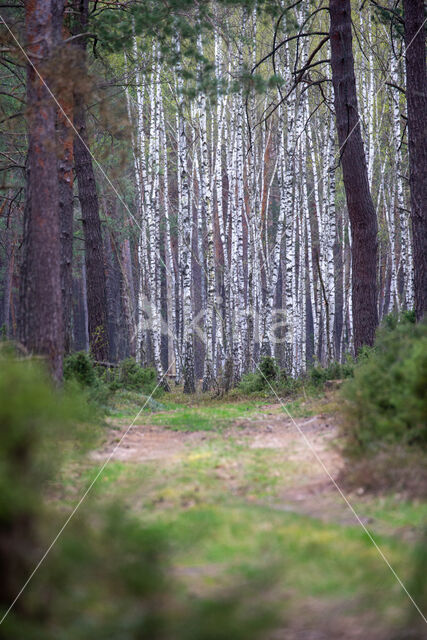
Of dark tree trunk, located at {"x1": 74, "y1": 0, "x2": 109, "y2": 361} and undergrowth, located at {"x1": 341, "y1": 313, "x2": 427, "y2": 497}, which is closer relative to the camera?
undergrowth, located at {"x1": 341, "y1": 313, "x2": 427, "y2": 497}

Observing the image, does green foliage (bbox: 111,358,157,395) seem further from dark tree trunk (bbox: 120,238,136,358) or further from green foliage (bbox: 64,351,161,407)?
dark tree trunk (bbox: 120,238,136,358)

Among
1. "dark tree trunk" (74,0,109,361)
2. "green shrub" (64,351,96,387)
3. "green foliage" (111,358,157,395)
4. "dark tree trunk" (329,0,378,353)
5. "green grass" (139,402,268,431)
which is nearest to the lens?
"green grass" (139,402,268,431)

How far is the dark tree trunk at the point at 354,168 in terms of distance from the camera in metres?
12.0

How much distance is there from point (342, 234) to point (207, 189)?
15180mm

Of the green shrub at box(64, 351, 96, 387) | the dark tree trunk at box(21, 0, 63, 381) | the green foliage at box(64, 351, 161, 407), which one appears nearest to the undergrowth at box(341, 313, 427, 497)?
the green foliage at box(64, 351, 161, 407)

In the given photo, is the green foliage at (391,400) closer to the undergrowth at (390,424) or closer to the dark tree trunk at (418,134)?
the undergrowth at (390,424)

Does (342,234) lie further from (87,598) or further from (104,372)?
(87,598)

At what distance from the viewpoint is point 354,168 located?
1210 centimetres

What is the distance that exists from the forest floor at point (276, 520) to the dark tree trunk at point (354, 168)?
5161mm

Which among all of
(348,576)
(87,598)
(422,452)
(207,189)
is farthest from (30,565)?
(207,189)

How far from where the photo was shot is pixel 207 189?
58.0 ft

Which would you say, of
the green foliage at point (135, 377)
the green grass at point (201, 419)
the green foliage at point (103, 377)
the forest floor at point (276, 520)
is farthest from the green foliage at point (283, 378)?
the forest floor at point (276, 520)

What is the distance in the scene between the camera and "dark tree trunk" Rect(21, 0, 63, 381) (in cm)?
770

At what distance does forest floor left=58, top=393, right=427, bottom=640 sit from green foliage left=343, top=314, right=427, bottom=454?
289 millimetres
